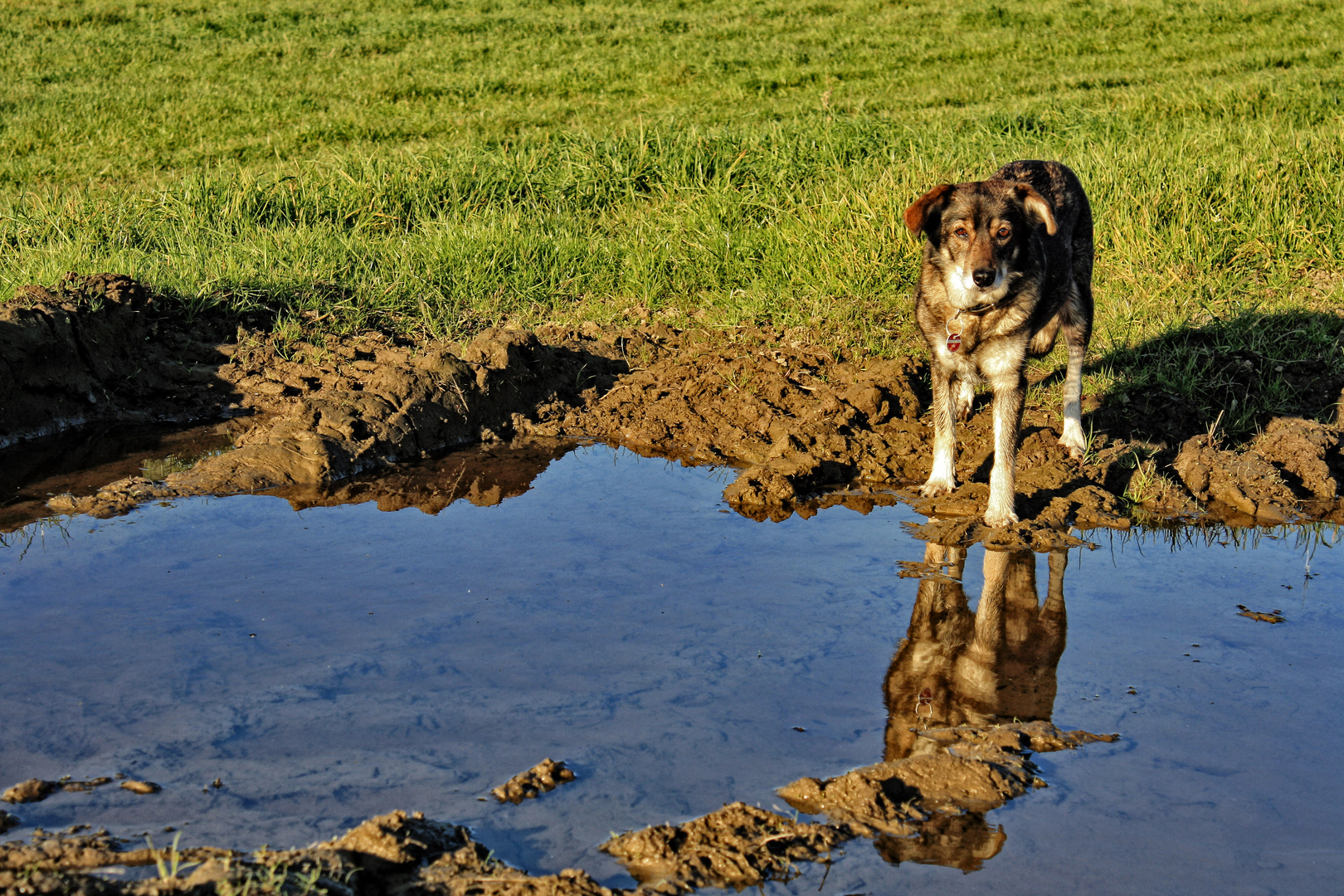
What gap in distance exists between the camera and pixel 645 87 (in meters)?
15.5

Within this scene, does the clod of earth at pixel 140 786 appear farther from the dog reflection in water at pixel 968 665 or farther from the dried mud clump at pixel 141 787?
the dog reflection in water at pixel 968 665

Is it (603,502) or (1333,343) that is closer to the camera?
(603,502)

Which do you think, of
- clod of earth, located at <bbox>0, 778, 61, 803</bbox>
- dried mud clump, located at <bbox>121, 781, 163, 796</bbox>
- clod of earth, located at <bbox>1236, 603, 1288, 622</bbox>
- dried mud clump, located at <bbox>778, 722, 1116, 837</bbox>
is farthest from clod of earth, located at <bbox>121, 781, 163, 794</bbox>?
clod of earth, located at <bbox>1236, 603, 1288, 622</bbox>

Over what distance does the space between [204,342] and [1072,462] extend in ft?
16.2

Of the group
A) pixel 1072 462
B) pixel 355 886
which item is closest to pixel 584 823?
pixel 355 886

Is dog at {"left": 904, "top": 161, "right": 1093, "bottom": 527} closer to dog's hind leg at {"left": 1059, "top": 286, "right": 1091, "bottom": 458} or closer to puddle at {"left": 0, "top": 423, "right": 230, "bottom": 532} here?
dog's hind leg at {"left": 1059, "top": 286, "right": 1091, "bottom": 458}

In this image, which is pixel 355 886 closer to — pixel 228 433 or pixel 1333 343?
pixel 228 433

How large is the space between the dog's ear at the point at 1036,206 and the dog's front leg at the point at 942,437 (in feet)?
2.49

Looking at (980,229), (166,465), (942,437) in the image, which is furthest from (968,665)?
(166,465)

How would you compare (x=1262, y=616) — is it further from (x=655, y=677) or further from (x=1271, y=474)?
(x=655, y=677)

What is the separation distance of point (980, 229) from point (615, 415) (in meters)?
2.30

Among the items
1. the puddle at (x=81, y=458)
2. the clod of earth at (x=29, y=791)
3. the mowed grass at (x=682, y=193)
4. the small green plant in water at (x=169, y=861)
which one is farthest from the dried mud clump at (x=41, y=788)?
the mowed grass at (x=682, y=193)

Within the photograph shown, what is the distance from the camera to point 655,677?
3.39m

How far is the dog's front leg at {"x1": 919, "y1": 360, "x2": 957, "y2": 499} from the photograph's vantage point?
497 cm
